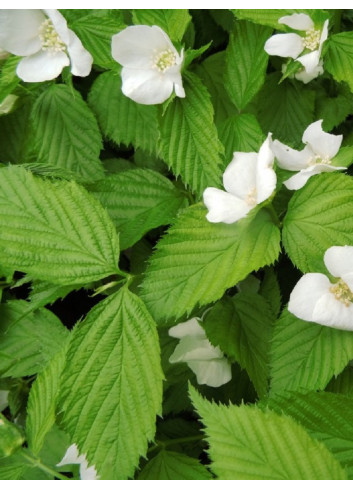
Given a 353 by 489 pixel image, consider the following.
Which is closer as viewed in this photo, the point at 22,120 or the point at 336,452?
the point at 336,452

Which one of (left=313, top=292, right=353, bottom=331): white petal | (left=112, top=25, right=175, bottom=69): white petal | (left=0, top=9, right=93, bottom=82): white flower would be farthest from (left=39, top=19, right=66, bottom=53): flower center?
(left=313, top=292, right=353, bottom=331): white petal

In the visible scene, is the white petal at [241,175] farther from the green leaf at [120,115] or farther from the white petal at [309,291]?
the green leaf at [120,115]

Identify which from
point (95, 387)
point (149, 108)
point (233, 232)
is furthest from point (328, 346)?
point (149, 108)

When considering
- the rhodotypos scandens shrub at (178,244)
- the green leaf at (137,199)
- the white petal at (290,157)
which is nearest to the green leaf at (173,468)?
the rhodotypos scandens shrub at (178,244)

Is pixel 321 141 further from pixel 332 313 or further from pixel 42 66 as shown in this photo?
pixel 42 66

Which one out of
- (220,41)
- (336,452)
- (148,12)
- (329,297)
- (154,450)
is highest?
(148,12)

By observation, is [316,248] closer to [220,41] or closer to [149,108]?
[149,108]
